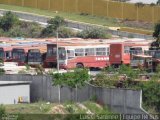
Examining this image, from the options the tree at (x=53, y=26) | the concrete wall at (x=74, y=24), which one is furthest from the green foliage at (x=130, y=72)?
the tree at (x=53, y=26)

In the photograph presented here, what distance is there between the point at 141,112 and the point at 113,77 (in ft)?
20.7

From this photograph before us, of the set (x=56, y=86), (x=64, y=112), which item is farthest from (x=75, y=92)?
(x=64, y=112)

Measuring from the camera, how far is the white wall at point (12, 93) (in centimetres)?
4103

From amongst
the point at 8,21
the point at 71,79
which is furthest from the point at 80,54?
the point at 8,21

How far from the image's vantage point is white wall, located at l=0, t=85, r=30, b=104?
135ft

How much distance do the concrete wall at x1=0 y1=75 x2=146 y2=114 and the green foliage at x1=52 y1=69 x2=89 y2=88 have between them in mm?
357

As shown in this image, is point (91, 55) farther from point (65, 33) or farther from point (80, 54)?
point (65, 33)

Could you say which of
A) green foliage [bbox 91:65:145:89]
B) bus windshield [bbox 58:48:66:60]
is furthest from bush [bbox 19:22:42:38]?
green foliage [bbox 91:65:145:89]

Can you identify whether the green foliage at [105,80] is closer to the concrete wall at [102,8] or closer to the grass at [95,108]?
the grass at [95,108]

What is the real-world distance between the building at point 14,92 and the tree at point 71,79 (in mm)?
1962

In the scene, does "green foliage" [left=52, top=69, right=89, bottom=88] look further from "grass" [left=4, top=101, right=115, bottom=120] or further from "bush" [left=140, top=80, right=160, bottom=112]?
"bush" [left=140, top=80, right=160, bottom=112]

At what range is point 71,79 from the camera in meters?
40.8

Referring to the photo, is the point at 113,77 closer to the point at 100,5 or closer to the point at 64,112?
the point at 64,112

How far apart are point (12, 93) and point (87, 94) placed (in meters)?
3.95
